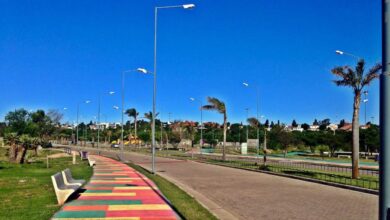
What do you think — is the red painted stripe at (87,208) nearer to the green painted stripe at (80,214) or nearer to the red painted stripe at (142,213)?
the green painted stripe at (80,214)

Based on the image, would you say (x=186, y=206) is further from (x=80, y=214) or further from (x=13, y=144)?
(x=13, y=144)

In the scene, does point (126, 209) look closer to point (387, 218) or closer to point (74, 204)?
point (74, 204)

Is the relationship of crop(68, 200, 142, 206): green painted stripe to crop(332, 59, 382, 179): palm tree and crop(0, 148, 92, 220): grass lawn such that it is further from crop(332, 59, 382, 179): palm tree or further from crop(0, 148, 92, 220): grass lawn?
crop(332, 59, 382, 179): palm tree

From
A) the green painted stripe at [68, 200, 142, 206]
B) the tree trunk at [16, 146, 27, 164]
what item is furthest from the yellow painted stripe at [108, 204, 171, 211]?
the tree trunk at [16, 146, 27, 164]

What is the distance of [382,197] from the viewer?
12.0ft

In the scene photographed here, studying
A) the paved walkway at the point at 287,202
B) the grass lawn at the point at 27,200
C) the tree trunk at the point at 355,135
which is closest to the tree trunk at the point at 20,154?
the grass lawn at the point at 27,200

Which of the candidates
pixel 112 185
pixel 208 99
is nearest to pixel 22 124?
pixel 208 99

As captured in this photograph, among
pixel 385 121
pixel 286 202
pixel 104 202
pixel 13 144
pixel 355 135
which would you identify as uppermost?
pixel 385 121

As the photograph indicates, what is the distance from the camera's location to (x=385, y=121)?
3.64m

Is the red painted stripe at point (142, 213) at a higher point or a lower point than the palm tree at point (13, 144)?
lower

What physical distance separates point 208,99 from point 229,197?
31.7m

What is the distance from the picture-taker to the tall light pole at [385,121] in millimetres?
3605

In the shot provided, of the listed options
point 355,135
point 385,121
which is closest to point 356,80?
point 355,135

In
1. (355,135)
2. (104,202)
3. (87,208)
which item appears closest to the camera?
(87,208)
